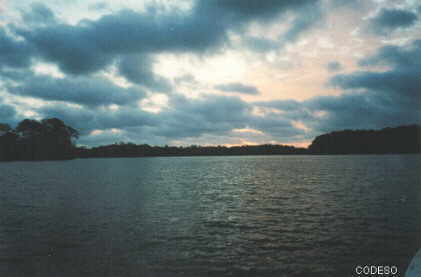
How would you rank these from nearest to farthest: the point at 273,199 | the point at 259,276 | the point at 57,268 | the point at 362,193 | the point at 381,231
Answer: the point at 259,276 → the point at 57,268 → the point at 381,231 → the point at 273,199 → the point at 362,193

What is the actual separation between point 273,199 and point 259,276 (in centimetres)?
2791

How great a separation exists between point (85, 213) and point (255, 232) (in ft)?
67.7

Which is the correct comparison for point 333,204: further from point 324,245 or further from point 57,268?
point 57,268

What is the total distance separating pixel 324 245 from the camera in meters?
22.3

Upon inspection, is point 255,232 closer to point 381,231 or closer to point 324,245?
point 324,245

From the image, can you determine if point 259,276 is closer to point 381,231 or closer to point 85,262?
point 85,262

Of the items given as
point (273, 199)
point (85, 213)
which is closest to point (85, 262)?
point (85, 213)

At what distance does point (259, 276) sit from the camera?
56.4 ft

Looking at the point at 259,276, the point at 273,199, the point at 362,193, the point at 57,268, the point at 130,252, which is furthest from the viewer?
the point at 362,193

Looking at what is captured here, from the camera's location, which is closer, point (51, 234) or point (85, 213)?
point (51, 234)

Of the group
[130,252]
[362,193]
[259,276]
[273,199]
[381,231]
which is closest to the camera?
[259,276]

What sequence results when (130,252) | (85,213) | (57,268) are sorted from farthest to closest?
(85,213), (130,252), (57,268)

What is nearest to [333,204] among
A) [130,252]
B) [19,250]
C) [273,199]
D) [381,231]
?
[273,199]

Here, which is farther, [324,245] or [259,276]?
[324,245]
